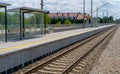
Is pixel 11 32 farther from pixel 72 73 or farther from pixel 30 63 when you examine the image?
pixel 72 73

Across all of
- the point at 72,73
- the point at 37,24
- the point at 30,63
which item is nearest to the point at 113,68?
the point at 72,73

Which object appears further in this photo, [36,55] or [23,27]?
[23,27]

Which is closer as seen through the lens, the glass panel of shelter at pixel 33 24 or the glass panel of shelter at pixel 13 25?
the glass panel of shelter at pixel 13 25

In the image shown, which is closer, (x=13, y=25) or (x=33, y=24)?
(x=13, y=25)

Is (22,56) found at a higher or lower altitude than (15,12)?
lower

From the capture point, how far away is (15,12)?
91.5 ft

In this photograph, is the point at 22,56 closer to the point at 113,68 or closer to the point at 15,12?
the point at 113,68

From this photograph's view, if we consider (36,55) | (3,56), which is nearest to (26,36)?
(36,55)

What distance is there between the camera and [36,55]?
17109mm

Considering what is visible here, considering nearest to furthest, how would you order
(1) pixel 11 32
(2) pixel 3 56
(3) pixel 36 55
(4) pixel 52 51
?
(2) pixel 3 56 < (3) pixel 36 55 < (4) pixel 52 51 < (1) pixel 11 32

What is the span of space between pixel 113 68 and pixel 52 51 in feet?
25.2

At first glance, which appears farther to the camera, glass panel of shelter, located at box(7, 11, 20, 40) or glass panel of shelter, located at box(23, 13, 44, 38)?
glass panel of shelter, located at box(23, 13, 44, 38)

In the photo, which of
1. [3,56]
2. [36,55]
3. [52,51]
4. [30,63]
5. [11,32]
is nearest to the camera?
[3,56]

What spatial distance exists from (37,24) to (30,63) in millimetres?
17415
